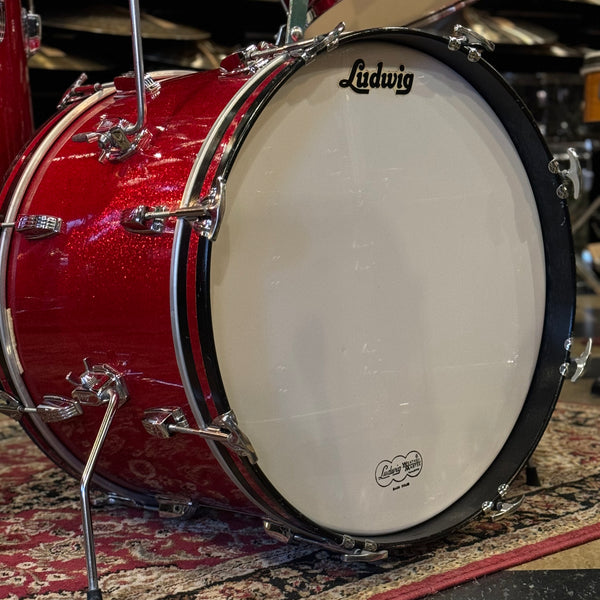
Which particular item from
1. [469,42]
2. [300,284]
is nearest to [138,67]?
[300,284]

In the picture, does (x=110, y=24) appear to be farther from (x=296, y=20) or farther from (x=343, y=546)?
(x=343, y=546)

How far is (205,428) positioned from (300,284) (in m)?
0.20

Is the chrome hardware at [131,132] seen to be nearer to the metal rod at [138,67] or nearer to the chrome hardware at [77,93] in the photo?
the metal rod at [138,67]

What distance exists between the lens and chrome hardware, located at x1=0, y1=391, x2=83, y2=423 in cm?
120

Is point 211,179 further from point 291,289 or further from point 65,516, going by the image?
point 65,516

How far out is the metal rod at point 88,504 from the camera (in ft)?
3.51

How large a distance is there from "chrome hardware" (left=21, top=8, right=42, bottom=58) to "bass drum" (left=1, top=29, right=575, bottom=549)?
236 millimetres

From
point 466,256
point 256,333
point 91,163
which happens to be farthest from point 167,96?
point 466,256

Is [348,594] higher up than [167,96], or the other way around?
[167,96]

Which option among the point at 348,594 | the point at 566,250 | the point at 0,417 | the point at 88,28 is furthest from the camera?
the point at 88,28

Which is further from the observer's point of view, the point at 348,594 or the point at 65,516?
the point at 65,516

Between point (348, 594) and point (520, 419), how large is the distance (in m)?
0.43

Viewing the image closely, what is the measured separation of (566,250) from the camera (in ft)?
4.49

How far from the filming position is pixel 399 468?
1.21 m
